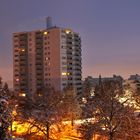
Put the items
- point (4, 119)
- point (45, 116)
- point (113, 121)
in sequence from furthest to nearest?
point (45, 116) < point (113, 121) < point (4, 119)

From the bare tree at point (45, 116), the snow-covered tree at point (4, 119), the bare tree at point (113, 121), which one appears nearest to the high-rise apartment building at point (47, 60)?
the bare tree at point (45, 116)

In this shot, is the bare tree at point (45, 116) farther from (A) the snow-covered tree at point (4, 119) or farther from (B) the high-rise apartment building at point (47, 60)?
(B) the high-rise apartment building at point (47, 60)

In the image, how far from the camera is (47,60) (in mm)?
107812

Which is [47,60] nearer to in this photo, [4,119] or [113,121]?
[113,121]

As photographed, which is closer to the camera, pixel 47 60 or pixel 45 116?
pixel 45 116

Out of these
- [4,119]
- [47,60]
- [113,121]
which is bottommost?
[113,121]

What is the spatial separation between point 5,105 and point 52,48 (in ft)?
334

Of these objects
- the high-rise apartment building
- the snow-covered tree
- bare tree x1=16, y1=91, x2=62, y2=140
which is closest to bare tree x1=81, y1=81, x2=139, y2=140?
bare tree x1=16, y1=91, x2=62, y2=140

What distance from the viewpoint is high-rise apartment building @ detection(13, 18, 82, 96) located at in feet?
346

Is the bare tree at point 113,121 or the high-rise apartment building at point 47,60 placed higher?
the high-rise apartment building at point 47,60

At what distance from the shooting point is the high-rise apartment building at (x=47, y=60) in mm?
105312

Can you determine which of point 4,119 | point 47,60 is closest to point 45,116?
point 4,119

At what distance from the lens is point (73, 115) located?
175 feet

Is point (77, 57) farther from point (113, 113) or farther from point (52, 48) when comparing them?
point (113, 113)
